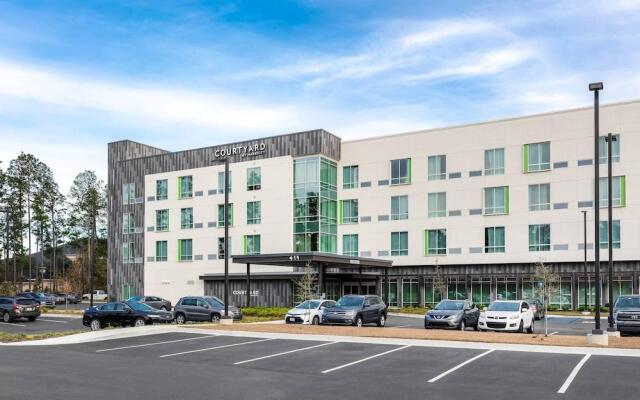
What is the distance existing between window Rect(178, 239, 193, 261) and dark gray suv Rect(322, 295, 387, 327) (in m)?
33.6

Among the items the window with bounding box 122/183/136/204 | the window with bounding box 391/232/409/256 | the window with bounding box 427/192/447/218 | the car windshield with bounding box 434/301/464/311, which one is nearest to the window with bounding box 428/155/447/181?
the window with bounding box 427/192/447/218

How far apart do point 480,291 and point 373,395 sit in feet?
136

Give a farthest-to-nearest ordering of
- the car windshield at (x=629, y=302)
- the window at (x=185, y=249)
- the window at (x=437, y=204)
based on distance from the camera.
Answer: the window at (x=185, y=249) < the window at (x=437, y=204) < the car windshield at (x=629, y=302)

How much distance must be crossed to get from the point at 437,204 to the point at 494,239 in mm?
5534

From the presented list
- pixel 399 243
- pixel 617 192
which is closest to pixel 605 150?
pixel 617 192

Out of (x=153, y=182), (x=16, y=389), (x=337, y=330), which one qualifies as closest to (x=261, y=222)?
(x=153, y=182)

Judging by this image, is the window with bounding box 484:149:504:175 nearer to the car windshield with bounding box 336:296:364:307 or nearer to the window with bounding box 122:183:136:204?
the car windshield with bounding box 336:296:364:307

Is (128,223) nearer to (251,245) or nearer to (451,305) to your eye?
(251,245)

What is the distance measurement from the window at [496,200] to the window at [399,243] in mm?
7151

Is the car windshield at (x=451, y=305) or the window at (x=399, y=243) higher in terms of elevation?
the window at (x=399, y=243)

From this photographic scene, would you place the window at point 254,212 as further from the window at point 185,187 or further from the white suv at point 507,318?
the white suv at point 507,318

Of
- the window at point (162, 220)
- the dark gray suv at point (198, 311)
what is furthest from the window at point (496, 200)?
the window at point (162, 220)

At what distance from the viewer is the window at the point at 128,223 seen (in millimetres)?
69144

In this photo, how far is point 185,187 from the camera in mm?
65000
